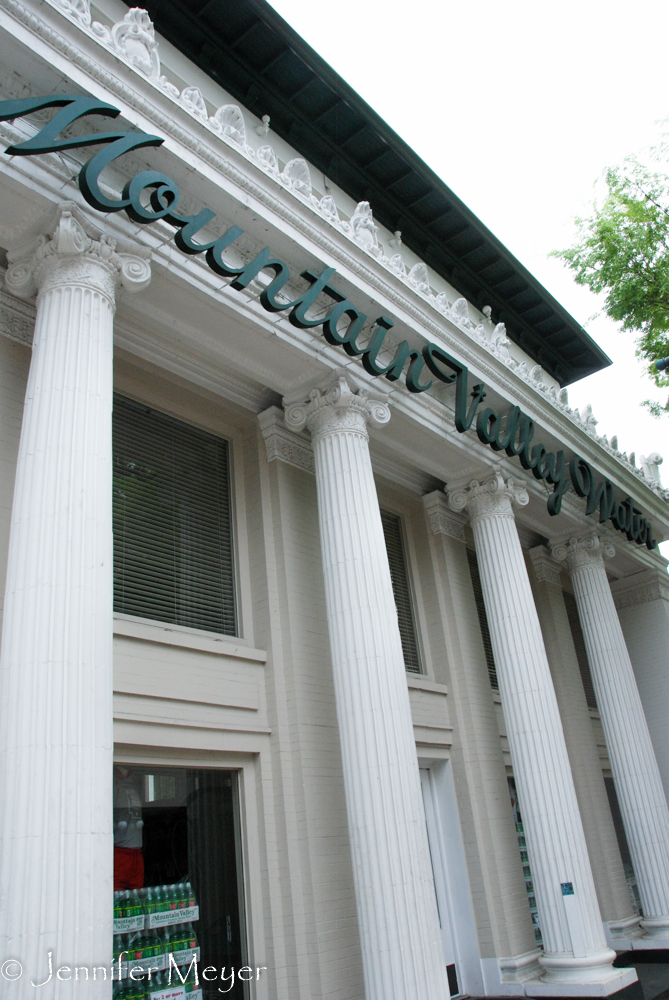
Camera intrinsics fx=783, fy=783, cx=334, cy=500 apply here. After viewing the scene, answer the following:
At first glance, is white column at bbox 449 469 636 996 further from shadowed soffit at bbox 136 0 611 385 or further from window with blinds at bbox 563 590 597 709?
window with blinds at bbox 563 590 597 709

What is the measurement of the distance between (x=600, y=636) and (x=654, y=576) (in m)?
4.66

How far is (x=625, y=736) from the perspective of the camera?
14539mm

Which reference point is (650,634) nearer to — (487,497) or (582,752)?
(582,752)

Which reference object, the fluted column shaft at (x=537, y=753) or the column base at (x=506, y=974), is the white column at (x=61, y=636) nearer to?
the fluted column shaft at (x=537, y=753)

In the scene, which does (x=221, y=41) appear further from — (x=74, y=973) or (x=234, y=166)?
(x=74, y=973)

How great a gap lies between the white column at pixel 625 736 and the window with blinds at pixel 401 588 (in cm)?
407

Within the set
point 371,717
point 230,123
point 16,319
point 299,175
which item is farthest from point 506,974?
point 230,123

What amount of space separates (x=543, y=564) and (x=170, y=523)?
32.3 ft

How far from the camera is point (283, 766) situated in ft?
29.8

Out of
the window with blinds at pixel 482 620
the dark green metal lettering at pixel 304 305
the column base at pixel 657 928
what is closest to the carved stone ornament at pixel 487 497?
the window with blinds at pixel 482 620

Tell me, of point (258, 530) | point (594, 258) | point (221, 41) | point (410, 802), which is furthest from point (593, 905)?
point (221, 41)

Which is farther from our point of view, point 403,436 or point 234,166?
point 403,436

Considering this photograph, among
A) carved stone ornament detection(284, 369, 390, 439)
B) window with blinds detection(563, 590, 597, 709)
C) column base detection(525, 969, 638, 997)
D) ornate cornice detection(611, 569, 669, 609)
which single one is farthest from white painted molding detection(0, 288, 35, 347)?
ornate cornice detection(611, 569, 669, 609)

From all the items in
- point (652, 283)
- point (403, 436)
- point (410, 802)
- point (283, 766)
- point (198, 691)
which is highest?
point (652, 283)
